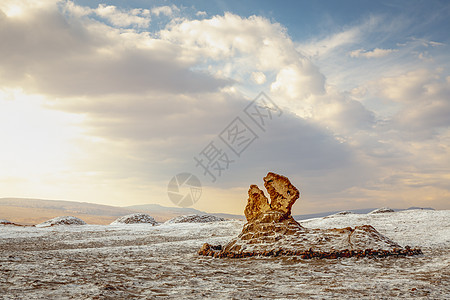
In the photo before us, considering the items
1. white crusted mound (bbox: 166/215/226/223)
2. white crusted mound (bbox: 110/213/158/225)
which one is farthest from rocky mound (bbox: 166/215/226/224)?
white crusted mound (bbox: 110/213/158/225)

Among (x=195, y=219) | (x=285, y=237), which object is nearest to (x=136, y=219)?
(x=195, y=219)

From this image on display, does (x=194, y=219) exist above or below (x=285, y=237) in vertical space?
below

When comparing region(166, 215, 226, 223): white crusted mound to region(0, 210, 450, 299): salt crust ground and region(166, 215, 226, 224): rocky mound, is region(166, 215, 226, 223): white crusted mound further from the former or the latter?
region(0, 210, 450, 299): salt crust ground

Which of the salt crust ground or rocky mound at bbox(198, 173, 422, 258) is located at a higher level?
rocky mound at bbox(198, 173, 422, 258)

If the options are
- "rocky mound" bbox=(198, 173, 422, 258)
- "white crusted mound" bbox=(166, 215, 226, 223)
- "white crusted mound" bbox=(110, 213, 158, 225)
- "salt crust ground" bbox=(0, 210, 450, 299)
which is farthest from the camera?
"white crusted mound" bbox=(110, 213, 158, 225)

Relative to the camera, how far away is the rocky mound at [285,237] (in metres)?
11.8

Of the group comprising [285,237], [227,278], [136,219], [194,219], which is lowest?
[136,219]

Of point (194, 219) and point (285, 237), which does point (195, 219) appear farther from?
point (285, 237)

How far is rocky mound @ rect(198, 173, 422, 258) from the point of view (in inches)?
465

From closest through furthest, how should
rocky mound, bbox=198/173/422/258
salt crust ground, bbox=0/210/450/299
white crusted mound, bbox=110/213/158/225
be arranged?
salt crust ground, bbox=0/210/450/299 → rocky mound, bbox=198/173/422/258 → white crusted mound, bbox=110/213/158/225

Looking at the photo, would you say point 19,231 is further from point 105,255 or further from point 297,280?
point 297,280

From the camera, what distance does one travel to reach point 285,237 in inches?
509

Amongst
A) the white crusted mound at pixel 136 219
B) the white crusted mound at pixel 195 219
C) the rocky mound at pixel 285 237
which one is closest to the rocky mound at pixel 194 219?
the white crusted mound at pixel 195 219

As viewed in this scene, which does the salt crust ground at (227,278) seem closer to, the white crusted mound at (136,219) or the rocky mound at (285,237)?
the rocky mound at (285,237)
